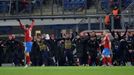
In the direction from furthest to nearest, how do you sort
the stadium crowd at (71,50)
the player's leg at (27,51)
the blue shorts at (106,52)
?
the stadium crowd at (71,50), the player's leg at (27,51), the blue shorts at (106,52)

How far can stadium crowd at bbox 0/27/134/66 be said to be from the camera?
84.7 ft

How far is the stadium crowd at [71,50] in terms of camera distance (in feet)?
84.7

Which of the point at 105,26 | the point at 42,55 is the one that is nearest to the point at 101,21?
the point at 105,26

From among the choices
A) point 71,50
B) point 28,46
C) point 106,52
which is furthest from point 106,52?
point 28,46

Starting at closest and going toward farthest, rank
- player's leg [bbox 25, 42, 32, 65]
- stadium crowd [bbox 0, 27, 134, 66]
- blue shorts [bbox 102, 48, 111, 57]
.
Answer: blue shorts [bbox 102, 48, 111, 57], player's leg [bbox 25, 42, 32, 65], stadium crowd [bbox 0, 27, 134, 66]

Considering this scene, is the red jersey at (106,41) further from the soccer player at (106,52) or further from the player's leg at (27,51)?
the player's leg at (27,51)

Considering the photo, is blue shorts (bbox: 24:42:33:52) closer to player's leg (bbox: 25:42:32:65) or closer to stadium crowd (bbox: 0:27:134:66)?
player's leg (bbox: 25:42:32:65)

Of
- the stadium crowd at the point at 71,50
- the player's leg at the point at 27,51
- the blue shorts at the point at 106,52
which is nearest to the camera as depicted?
the blue shorts at the point at 106,52

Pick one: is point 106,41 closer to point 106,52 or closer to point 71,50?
point 106,52

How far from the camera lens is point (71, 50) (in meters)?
26.2

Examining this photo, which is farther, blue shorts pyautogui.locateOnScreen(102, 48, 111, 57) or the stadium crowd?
the stadium crowd

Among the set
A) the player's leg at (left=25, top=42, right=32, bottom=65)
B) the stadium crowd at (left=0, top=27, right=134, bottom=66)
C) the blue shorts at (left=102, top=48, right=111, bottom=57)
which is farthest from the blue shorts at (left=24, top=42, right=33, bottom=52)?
the blue shorts at (left=102, top=48, right=111, bottom=57)

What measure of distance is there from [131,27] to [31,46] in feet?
21.9

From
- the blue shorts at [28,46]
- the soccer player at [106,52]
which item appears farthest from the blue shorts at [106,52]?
the blue shorts at [28,46]
